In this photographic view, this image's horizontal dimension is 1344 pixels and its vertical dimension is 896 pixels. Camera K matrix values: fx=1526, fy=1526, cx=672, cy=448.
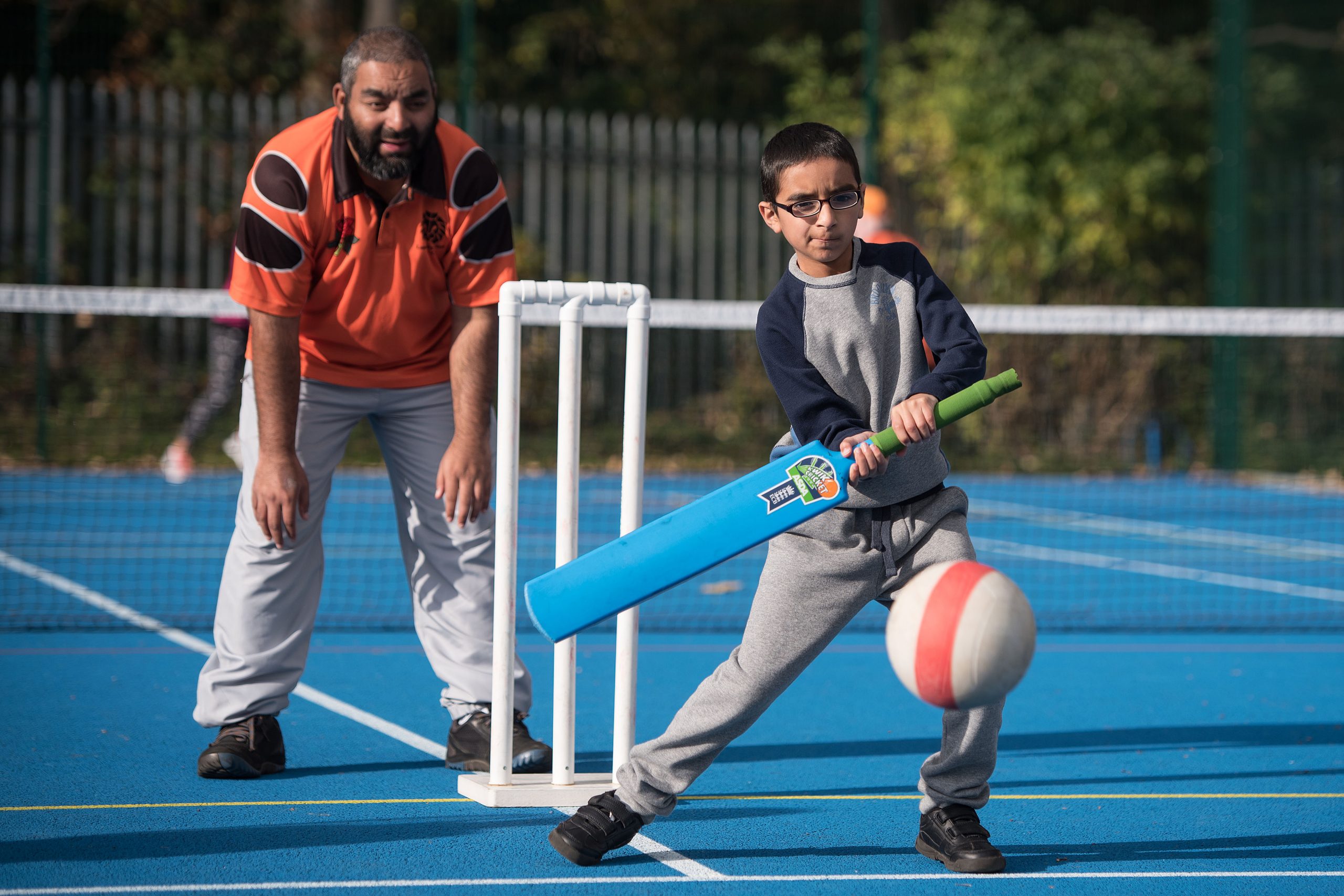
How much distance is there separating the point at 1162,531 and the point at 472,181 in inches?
352

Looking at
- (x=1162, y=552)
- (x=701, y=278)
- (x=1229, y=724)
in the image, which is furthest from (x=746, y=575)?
(x=701, y=278)

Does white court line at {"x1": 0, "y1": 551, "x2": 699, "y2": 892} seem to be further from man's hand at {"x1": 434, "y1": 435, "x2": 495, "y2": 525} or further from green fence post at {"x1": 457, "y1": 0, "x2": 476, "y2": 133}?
green fence post at {"x1": 457, "y1": 0, "x2": 476, "y2": 133}

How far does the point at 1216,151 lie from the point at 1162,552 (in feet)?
24.3

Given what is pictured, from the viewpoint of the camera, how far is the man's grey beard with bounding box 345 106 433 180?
4324mm

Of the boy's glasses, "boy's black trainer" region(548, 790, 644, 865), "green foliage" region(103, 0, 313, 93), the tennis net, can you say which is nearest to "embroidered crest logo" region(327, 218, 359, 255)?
the boy's glasses

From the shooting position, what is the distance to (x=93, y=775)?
455 centimetres

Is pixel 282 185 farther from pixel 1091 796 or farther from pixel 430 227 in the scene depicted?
pixel 1091 796

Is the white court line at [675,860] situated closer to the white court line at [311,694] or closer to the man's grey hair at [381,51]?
the white court line at [311,694]

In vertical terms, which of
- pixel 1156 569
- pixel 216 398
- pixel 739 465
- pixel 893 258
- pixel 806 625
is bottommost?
pixel 1156 569

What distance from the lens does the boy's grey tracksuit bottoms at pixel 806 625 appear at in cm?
373

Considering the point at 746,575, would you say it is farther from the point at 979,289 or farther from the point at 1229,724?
the point at 979,289

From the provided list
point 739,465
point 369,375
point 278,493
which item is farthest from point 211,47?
point 278,493

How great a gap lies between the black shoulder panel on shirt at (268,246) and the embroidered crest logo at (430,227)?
374 millimetres

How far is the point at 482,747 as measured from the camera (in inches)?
183
